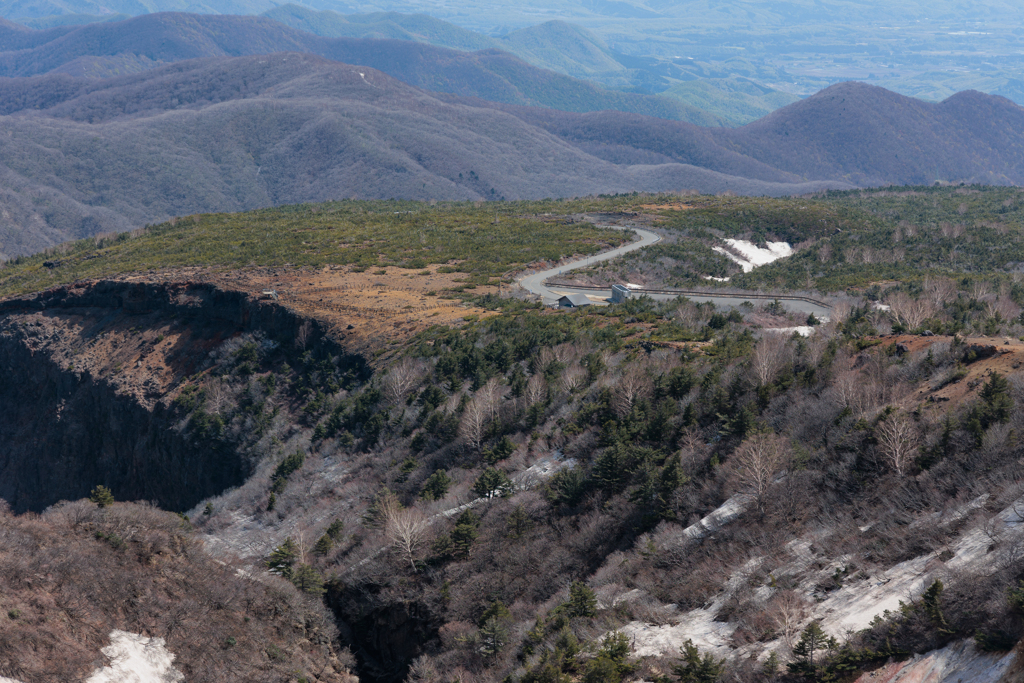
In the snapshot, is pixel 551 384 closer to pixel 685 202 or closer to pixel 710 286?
pixel 710 286

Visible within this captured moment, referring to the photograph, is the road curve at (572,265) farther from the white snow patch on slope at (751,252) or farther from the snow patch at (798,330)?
the snow patch at (798,330)

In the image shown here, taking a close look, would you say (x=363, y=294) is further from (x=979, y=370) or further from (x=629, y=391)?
(x=979, y=370)

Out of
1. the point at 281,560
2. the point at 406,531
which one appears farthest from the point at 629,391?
the point at 281,560

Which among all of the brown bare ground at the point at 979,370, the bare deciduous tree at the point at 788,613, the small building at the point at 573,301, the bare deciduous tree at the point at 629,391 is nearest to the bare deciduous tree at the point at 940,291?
the brown bare ground at the point at 979,370

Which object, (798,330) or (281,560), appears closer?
(281,560)

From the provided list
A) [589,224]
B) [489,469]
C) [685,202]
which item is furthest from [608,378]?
[685,202]

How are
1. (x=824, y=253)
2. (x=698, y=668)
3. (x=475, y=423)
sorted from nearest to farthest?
(x=698, y=668), (x=475, y=423), (x=824, y=253)
